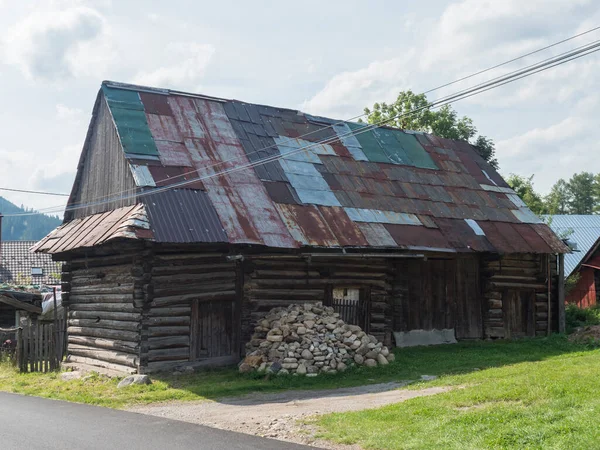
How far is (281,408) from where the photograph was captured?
39.0ft

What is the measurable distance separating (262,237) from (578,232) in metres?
28.7

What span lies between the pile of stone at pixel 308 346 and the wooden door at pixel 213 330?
2.50 feet

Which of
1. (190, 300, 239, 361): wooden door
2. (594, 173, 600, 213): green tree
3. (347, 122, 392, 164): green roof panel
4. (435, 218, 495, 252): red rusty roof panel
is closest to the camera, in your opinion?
(190, 300, 239, 361): wooden door

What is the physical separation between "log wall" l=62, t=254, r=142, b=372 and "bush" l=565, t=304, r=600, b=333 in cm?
1677

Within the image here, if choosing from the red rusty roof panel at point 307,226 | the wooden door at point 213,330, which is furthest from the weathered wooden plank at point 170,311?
the red rusty roof panel at point 307,226

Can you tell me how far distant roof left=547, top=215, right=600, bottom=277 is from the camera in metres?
34.9

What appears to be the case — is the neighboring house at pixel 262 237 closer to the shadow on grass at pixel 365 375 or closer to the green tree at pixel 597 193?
the shadow on grass at pixel 365 375

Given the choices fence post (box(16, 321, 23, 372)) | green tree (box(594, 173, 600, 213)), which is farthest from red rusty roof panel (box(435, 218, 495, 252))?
green tree (box(594, 173, 600, 213))

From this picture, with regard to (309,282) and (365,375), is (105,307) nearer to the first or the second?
(309,282)

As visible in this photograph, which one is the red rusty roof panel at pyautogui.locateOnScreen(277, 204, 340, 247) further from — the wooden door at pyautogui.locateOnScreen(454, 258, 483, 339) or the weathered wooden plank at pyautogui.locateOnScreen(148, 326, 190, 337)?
the wooden door at pyautogui.locateOnScreen(454, 258, 483, 339)

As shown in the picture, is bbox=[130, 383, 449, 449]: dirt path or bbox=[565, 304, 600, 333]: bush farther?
bbox=[565, 304, 600, 333]: bush

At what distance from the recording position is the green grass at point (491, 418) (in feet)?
26.4

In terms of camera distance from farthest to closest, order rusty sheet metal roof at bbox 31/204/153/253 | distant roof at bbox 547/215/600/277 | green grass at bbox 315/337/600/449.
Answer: distant roof at bbox 547/215/600/277 → rusty sheet metal roof at bbox 31/204/153/253 → green grass at bbox 315/337/600/449

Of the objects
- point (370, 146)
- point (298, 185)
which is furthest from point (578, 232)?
point (298, 185)
